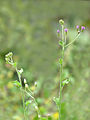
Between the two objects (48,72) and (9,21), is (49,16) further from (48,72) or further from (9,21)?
(48,72)

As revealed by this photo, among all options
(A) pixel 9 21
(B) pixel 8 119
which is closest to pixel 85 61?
(B) pixel 8 119

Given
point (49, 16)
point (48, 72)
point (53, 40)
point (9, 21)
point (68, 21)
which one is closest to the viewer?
point (48, 72)

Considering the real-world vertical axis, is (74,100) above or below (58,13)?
below

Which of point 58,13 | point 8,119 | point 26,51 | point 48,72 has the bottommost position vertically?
point 8,119

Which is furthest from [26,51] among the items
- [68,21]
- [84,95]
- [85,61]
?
[68,21]

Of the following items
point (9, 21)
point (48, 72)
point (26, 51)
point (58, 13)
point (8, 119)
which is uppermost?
point (58, 13)

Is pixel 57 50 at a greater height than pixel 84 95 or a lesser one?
greater

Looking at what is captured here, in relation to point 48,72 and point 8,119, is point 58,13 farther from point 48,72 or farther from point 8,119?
point 8,119

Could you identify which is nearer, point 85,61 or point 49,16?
point 85,61

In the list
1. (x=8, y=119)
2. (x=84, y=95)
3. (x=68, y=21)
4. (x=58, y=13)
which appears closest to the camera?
(x=8, y=119)

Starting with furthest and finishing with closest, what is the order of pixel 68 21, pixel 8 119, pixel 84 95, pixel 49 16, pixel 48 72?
pixel 68 21, pixel 49 16, pixel 48 72, pixel 84 95, pixel 8 119
